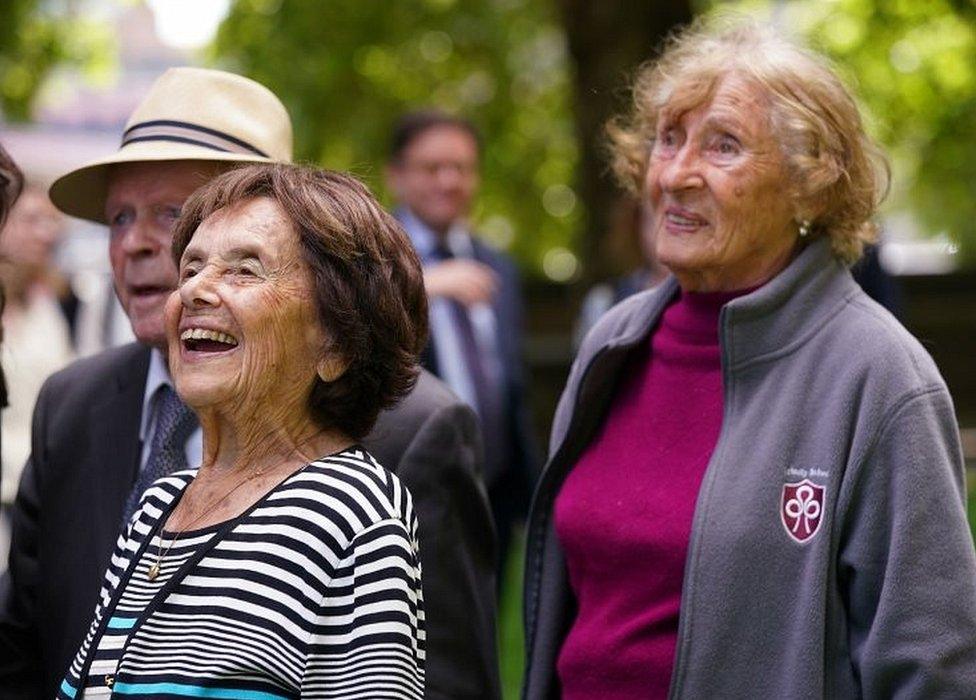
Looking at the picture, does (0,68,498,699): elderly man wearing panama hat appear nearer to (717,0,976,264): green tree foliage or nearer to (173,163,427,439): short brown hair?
(173,163,427,439): short brown hair

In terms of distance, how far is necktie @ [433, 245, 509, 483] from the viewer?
22.7 ft

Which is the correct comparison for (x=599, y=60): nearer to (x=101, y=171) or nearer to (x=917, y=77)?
(x=917, y=77)

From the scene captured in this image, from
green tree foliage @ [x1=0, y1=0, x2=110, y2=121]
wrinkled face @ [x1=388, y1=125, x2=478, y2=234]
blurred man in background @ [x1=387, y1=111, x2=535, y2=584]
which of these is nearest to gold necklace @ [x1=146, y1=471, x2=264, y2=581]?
blurred man in background @ [x1=387, y1=111, x2=535, y2=584]

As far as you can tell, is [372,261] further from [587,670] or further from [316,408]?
[587,670]

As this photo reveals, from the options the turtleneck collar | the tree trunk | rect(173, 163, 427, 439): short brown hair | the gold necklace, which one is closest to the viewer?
the gold necklace

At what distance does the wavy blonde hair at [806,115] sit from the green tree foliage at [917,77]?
982 centimetres

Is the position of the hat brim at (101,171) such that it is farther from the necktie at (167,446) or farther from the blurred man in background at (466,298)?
the blurred man in background at (466,298)

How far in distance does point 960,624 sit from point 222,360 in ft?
4.87

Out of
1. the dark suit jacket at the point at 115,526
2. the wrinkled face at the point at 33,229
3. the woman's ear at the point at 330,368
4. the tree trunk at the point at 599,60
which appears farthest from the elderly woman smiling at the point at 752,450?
the tree trunk at the point at 599,60

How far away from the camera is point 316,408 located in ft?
10.0

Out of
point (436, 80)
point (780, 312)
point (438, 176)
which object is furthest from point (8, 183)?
point (436, 80)

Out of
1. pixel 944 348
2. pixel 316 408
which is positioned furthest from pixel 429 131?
pixel 944 348

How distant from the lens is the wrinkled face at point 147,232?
3709 mm

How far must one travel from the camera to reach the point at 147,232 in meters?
3.76
